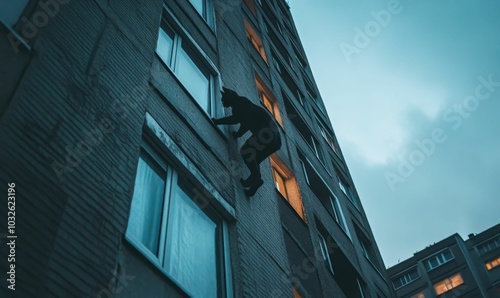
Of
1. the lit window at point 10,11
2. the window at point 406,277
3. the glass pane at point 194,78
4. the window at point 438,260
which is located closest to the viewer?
the lit window at point 10,11

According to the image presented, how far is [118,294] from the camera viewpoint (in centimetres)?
395

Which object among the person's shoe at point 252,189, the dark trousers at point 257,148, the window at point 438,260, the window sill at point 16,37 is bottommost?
the window sill at point 16,37

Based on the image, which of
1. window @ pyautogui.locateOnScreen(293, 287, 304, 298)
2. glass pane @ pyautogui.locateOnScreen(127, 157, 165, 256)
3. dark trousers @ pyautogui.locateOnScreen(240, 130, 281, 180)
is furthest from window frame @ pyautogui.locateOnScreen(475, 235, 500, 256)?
glass pane @ pyautogui.locateOnScreen(127, 157, 165, 256)

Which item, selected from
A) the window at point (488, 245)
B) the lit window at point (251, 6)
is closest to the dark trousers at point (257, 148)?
the lit window at point (251, 6)

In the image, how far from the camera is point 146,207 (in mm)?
5184

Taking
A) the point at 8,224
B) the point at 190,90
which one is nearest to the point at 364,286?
the point at 190,90

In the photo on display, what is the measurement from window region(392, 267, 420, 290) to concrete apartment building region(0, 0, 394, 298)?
41965mm

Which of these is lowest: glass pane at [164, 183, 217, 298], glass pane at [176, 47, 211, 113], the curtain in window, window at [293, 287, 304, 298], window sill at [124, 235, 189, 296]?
window sill at [124, 235, 189, 296]

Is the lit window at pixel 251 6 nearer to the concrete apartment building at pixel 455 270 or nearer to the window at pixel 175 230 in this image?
the window at pixel 175 230

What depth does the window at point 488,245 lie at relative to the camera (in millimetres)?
46625

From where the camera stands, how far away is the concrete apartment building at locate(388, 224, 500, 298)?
144 feet

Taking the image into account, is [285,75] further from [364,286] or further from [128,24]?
[128,24]

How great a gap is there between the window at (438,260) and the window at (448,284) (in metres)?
1.82

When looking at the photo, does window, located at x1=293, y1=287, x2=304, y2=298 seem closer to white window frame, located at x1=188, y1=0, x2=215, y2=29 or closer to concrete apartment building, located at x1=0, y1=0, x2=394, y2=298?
concrete apartment building, located at x1=0, y1=0, x2=394, y2=298
